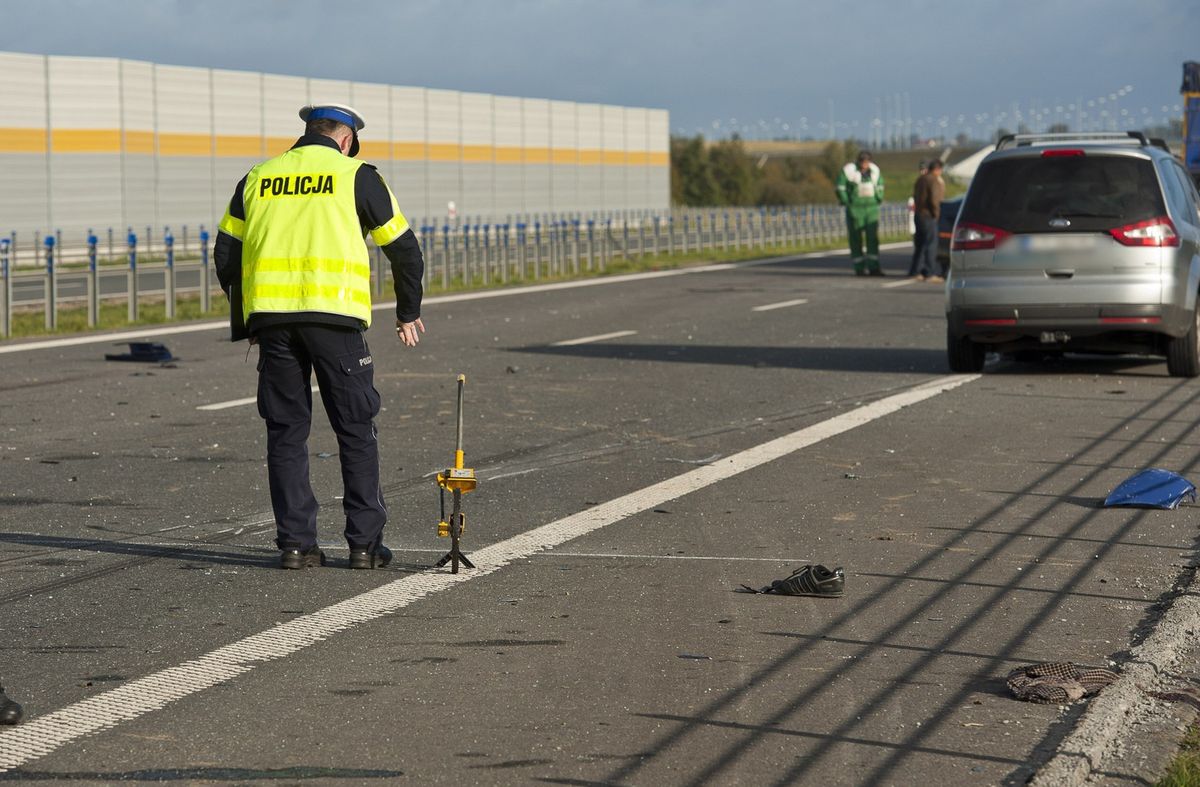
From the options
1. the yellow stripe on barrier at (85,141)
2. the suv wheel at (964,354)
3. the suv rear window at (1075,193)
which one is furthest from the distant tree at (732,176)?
the suv rear window at (1075,193)

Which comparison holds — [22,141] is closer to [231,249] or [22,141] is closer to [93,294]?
[93,294]

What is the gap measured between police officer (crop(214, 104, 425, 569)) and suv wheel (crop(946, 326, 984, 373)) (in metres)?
8.45

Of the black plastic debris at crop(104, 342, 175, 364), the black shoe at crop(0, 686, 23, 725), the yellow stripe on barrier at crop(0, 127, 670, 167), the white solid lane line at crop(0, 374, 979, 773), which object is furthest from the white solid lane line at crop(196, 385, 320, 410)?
the yellow stripe on barrier at crop(0, 127, 670, 167)

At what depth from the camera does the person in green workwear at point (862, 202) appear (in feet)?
104

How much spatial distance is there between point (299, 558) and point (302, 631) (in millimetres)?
1165

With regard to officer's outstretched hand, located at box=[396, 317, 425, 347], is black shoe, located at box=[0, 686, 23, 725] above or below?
below

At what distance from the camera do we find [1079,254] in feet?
47.4

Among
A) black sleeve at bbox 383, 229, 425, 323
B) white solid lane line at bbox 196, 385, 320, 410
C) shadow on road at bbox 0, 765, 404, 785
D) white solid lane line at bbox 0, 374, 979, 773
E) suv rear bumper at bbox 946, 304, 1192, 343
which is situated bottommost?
shadow on road at bbox 0, 765, 404, 785

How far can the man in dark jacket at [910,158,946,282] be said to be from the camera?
2962 cm

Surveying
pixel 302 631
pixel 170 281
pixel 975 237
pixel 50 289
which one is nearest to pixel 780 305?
pixel 170 281

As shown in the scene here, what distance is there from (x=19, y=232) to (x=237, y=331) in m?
45.6

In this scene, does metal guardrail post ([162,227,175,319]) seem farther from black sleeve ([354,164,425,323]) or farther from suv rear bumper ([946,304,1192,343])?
black sleeve ([354,164,425,323])

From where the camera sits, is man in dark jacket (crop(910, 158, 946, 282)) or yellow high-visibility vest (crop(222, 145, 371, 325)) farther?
man in dark jacket (crop(910, 158, 946, 282))

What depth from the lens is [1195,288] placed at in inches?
577
